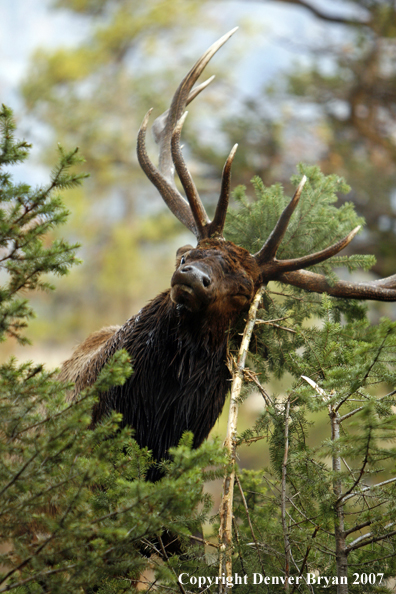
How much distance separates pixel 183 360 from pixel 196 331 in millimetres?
180

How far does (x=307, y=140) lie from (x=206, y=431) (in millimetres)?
10467

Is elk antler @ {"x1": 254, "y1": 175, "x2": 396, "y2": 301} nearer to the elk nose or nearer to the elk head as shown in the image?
the elk head

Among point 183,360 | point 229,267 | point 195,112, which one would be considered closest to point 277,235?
point 229,267

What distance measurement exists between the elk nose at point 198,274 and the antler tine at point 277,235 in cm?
50

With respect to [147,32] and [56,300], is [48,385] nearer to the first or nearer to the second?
[56,300]

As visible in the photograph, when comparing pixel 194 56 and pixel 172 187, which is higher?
pixel 194 56

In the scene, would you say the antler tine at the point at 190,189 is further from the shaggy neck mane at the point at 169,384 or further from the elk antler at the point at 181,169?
the shaggy neck mane at the point at 169,384

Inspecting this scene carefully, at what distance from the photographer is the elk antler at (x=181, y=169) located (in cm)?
302

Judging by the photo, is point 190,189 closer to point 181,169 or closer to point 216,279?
point 181,169

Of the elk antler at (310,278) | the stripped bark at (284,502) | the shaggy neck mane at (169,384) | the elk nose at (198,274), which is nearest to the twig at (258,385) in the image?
the stripped bark at (284,502)

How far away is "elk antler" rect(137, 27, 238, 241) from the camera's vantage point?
3.02m

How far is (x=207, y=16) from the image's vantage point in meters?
20.0

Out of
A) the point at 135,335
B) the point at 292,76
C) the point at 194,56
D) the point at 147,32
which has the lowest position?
the point at 135,335

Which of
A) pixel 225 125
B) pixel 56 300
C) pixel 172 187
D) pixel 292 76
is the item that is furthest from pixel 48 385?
pixel 56 300
